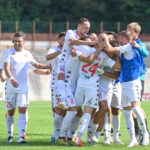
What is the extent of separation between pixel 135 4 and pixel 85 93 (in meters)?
→ 57.7

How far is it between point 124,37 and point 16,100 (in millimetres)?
2369

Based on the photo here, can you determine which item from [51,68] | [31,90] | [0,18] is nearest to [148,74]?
[31,90]

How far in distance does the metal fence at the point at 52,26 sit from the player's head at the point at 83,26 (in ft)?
133

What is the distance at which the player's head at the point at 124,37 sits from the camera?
10.7 m

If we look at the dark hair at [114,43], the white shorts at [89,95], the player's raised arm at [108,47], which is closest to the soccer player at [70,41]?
the player's raised arm at [108,47]

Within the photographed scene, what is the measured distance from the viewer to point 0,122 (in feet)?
51.0

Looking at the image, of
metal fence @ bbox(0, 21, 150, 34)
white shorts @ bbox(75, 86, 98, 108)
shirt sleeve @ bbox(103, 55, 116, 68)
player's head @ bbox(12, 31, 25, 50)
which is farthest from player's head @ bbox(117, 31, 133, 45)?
metal fence @ bbox(0, 21, 150, 34)

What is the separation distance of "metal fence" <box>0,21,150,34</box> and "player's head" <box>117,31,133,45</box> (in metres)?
40.4

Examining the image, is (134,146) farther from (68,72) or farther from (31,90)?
(31,90)

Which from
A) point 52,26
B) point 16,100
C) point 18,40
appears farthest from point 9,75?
point 52,26

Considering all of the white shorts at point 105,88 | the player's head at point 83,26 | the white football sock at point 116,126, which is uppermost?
the player's head at point 83,26

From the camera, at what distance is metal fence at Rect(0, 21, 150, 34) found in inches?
2041

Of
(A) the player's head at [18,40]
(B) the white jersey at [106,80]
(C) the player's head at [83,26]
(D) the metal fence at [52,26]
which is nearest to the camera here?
(C) the player's head at [83,26]

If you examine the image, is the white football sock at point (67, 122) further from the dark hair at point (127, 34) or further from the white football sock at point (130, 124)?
the dark hair at point (127, 34)
